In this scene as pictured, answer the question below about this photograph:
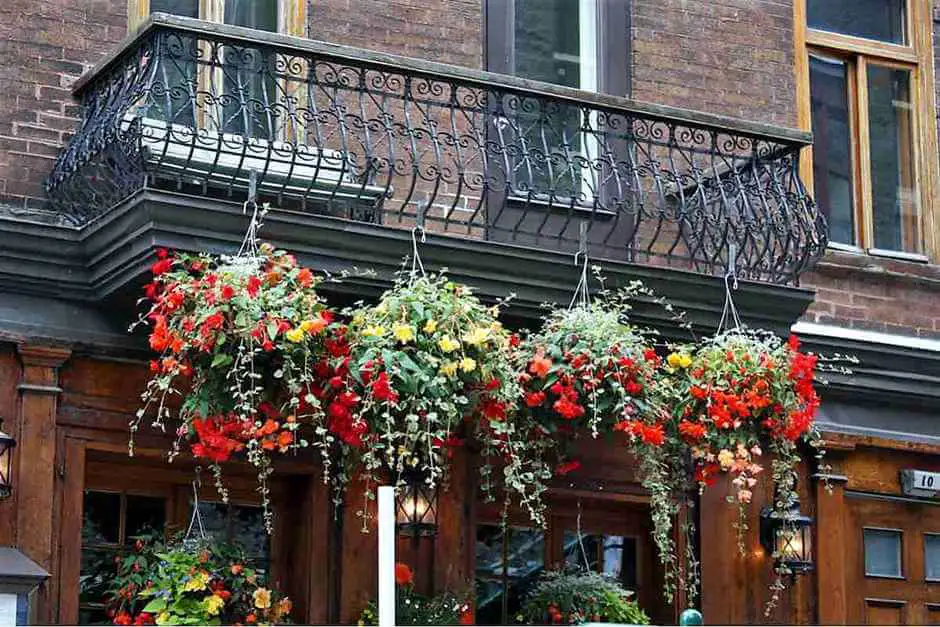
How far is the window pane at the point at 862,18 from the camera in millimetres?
13141

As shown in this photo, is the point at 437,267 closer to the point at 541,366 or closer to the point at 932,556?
the point at 541,366

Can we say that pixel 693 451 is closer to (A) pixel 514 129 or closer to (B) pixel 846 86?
(A) pixel 514 129

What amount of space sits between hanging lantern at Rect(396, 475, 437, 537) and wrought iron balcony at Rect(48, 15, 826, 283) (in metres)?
1.35

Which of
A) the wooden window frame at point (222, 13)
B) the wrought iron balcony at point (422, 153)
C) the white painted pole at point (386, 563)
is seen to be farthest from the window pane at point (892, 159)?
the white painted pole at point (386, 563)

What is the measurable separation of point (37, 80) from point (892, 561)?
5902mm

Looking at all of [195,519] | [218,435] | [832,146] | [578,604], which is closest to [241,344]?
[218,435]

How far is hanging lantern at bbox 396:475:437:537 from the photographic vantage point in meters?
10.0

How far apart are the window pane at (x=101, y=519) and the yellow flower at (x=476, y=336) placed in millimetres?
2238

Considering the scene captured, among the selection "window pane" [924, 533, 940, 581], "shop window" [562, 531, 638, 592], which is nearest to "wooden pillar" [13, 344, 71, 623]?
"shop window" [562, 531, 638, 592]

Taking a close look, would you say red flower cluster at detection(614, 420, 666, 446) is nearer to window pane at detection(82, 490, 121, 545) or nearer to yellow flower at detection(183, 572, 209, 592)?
yellow flower at detection(183, 572, 209, 592)

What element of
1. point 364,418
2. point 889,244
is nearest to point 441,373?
point 364,418

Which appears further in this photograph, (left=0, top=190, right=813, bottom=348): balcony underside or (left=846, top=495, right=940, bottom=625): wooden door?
(left=846, top=495, right=940, bottom=625): wooden door

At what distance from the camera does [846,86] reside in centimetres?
1316

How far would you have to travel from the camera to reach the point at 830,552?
39.3 feet
